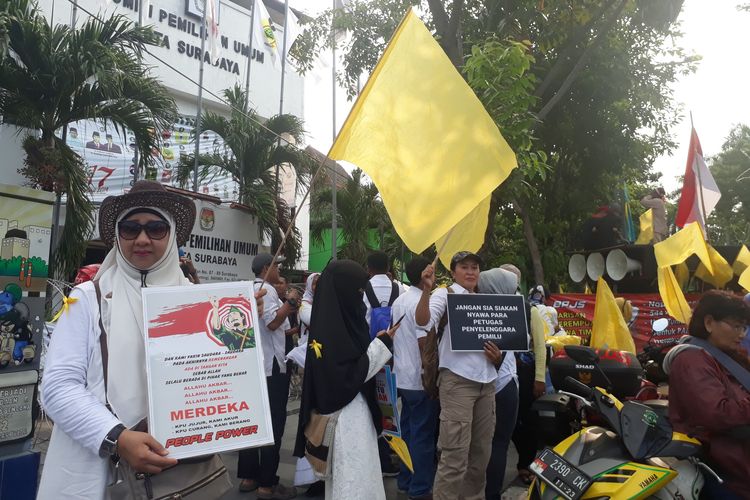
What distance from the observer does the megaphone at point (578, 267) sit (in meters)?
11.9

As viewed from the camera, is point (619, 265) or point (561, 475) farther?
point (619, 265)

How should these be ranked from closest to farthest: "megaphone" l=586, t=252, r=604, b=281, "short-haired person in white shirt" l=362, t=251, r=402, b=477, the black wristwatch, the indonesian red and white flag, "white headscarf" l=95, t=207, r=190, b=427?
the black wristwatch < "white headscarf" l=95, t=207, r=190, b=427 < "short-haired person in white shirt" l=362, t=251, r=402, b=477 < the indonesian red and white flag < "megaphone" l=586, t=252, r=604, b=281

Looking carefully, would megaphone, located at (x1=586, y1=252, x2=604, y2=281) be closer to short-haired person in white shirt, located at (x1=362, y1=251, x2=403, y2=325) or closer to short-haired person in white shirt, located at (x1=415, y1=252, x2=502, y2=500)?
short-haired person in white shirt, located at (x1=362, y1=251, x2=403, y2=325)

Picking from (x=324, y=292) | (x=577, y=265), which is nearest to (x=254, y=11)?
(x=577, y=265)

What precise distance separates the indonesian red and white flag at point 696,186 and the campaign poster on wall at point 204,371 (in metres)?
9.36

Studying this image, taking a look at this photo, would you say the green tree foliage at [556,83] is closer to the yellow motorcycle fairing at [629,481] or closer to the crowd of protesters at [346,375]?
the crowd of protesters at [346,375]

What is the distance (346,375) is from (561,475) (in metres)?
1.29

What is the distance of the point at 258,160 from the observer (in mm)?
11578

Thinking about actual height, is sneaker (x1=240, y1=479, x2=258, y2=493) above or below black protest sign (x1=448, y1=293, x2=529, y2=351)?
below

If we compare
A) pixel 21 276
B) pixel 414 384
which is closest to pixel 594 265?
pixel 414 384

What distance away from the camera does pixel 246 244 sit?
34.2 ft

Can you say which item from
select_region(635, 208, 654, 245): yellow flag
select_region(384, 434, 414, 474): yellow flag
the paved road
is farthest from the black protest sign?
select_region(635, 208, 654, 245): yellow flag

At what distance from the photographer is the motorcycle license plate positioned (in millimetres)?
3189

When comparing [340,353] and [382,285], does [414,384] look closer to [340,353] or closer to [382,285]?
[382,285]
